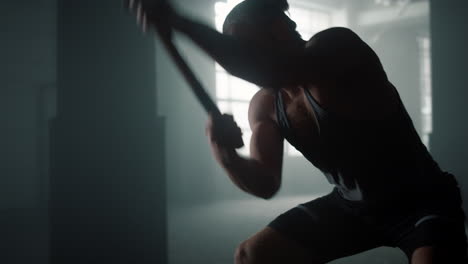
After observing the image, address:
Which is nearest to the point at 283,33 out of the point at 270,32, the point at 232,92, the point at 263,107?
the point at 270,32

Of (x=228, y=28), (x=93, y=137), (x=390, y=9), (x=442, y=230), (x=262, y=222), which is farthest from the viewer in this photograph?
(x=390, y=9)

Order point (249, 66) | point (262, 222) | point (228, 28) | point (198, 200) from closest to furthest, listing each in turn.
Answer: point (249, 66)
point (228, 28)
point (262, 222)
point (198, 200)

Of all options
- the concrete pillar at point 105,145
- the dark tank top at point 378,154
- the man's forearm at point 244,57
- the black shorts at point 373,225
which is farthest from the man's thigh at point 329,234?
the concrete pillar at point 105,145

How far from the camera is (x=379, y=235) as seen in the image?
1324 mm

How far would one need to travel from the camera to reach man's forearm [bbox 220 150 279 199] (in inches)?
48.5

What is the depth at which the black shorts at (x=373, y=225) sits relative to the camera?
3.84 ft

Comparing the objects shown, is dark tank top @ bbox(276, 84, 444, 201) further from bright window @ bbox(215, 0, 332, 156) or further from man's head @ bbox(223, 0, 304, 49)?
bright window @ bbox(215, 0, 332, 156)

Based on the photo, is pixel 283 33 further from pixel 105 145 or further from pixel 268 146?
pixel 105 145

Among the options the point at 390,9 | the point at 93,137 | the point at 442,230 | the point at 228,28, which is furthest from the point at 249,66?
the point at 390,9

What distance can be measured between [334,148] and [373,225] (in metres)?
0.28

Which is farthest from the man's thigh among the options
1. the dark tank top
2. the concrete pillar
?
the concrete pillar

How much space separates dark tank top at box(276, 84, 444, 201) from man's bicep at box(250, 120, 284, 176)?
16 cm

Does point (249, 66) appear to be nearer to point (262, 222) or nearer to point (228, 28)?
point (228, 28)

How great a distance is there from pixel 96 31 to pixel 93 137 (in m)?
0.58
